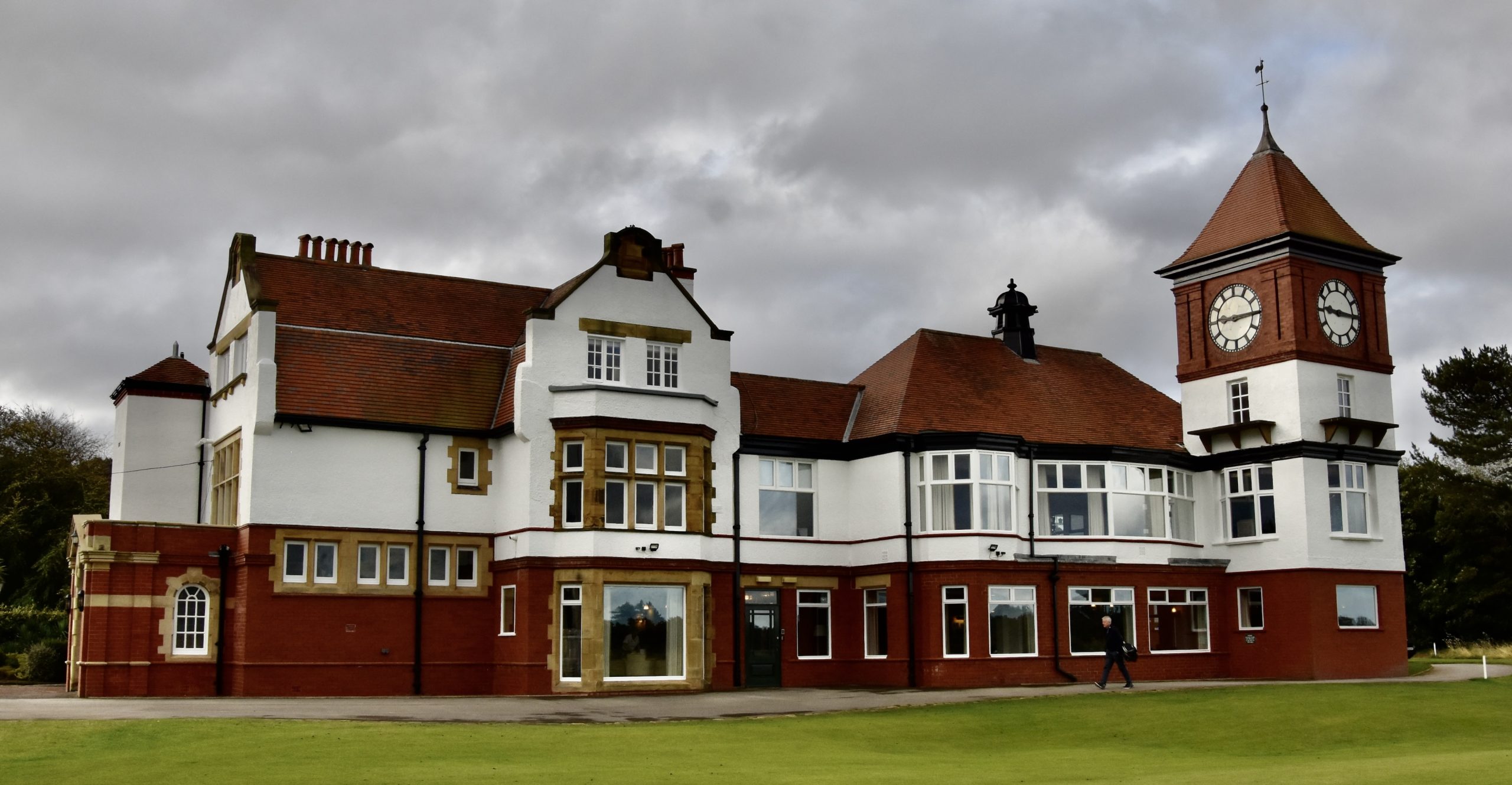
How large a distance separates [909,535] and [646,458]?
6598mm

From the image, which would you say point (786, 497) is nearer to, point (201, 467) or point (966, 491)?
point (966, 491)

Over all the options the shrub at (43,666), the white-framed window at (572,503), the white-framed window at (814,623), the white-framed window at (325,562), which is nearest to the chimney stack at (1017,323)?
the white-framed window at (814,623)

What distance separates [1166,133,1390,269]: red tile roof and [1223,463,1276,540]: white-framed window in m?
5.92

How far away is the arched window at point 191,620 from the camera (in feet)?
102

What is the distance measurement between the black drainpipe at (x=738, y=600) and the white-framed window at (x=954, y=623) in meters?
4.68

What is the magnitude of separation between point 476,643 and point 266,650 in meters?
4.61

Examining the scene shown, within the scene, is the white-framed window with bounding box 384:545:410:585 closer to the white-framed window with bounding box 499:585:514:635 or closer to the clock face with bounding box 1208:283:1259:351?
the white-framed window with bounding box 499:585:514:635

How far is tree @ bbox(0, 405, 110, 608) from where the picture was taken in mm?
51031

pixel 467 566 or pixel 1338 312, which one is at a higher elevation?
pixel 1338 312

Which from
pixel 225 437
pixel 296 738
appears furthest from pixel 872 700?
pixel 225 437

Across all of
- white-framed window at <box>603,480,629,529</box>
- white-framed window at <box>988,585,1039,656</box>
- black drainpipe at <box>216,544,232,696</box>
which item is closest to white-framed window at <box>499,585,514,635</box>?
white-framed window at <box>603,480,629,529</box>

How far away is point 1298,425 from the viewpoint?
1448 inches

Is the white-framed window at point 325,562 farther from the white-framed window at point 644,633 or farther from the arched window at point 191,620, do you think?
the white-framed window at point 644,633

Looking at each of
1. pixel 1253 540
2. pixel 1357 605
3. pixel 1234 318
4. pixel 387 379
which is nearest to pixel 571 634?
pixel 387 379
